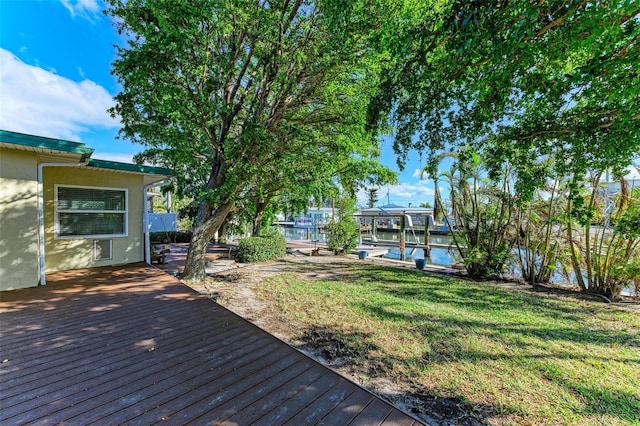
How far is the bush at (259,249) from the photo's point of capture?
385 inches

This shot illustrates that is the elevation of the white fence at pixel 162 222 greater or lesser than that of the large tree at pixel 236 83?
lesser

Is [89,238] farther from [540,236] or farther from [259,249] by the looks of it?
[540,236]

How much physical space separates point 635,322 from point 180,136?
9.40 m

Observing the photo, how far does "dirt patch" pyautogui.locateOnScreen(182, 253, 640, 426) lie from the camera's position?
2.30 meters

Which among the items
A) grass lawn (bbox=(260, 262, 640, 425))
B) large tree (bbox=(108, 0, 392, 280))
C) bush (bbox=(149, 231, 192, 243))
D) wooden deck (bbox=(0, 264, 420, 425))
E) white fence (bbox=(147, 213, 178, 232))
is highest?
large tree (bbox=(108, 0, 392, 280))

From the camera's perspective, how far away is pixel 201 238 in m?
6.72

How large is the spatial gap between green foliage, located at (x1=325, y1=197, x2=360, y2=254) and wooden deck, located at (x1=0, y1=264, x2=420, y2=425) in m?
8.85

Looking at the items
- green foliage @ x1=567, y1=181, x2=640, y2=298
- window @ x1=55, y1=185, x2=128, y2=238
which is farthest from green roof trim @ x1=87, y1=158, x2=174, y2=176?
green foliage @ x1=567, y1=181, x2=640, y2=298

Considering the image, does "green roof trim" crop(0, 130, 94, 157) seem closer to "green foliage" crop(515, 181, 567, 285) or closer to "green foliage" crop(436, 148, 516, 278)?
"green foliage" crop(436, 148, 516, 278)

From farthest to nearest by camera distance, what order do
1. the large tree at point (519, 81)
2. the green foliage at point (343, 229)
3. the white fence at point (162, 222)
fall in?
the white fence at point (162, 222), the green foliage at point (343, 229), the large tree at point (519, 81)

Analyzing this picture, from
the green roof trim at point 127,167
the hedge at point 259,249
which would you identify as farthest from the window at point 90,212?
the hedge at point 259,249

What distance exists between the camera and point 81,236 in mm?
6406

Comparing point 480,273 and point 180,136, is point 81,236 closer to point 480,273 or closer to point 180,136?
point 180,136

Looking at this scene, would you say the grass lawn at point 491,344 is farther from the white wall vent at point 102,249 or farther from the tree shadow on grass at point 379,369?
the white wall vent at point 102,249
